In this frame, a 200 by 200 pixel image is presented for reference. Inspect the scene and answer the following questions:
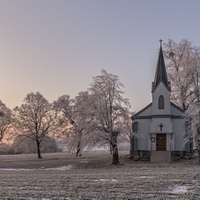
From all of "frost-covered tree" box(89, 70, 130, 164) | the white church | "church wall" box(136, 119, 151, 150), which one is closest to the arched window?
the white church

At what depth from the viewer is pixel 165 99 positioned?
25.4 metres

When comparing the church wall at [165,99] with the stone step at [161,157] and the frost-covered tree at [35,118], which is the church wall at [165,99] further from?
the frost-covered tree at [35,118]

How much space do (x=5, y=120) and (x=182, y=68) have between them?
22365mm

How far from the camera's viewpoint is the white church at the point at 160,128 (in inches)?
984

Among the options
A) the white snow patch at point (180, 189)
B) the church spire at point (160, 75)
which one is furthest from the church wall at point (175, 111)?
the white snow patch at point (180, 189)

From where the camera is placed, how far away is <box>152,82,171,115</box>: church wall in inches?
994

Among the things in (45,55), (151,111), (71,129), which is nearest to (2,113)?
(71,129)

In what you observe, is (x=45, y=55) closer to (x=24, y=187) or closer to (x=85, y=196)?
(x=24, y=187)

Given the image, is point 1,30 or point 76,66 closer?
point 1,30

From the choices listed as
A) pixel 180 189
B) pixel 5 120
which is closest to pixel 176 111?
pixel 180 189

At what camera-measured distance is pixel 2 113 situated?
30.5 meters

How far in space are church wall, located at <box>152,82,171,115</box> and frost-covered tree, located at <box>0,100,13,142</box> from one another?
56.1 ft

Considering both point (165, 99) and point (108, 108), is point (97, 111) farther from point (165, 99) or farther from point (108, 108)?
point (165, 99)

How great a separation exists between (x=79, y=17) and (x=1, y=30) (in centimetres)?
548
